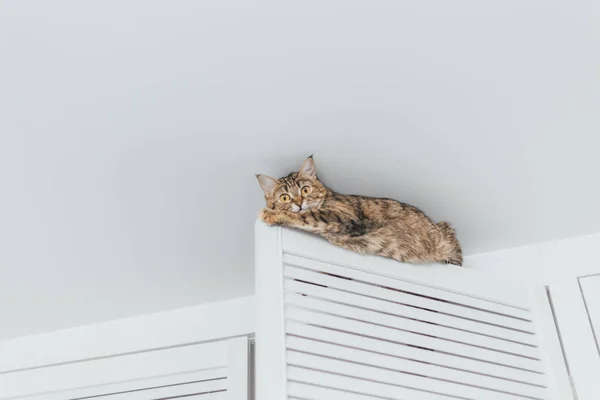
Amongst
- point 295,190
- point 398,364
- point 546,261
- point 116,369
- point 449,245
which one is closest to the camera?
point 398,364

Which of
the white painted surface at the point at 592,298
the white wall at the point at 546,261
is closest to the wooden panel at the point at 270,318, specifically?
the white wall at the point at 546,261

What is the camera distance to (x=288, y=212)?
1359mm

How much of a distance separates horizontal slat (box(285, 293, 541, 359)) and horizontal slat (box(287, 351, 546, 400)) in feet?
0.33

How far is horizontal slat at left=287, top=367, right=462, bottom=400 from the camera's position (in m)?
1.20

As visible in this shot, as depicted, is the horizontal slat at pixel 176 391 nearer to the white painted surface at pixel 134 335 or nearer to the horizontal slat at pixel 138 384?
the horizontal slat at pixel 138 384

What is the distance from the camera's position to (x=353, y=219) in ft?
4.74

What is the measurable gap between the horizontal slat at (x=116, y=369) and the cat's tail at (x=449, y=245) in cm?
77

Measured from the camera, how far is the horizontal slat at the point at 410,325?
1.29 meters

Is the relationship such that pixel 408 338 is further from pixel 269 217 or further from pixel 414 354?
pixel 269 217

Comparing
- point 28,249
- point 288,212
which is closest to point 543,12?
point 288,212

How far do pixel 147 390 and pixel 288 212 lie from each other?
91 cm

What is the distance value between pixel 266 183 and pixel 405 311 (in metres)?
0.43

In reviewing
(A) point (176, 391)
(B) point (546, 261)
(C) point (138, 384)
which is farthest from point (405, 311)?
(C) point (138, 384)

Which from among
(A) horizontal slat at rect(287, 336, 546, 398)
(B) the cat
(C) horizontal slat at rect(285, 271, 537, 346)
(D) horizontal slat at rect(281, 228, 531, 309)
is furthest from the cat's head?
(A) horizontal slat at rect(287, 336, 546, 398)
